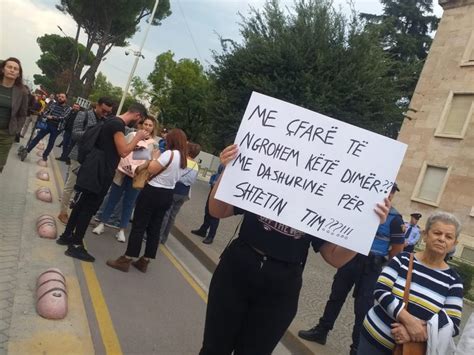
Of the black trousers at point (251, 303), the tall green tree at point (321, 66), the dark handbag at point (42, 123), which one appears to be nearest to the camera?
the black trousers at point (251, 303)

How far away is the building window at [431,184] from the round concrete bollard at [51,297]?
59.0 feet

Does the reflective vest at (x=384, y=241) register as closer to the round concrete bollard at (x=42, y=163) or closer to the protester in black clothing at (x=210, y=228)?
the protester in black clothing at (x=210, y=228)

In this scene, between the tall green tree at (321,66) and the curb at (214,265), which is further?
the tall green tree at (321,66)

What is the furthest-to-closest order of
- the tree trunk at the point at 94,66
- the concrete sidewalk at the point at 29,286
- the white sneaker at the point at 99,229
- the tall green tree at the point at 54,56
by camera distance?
the tall green tree at the point at 54,56
the tree trunk at the point at 94,66
the white sneaker at the point at 99,229
the concrete sidewalk at the point at 29,286

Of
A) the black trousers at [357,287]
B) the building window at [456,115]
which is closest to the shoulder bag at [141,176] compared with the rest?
the black trousers at [357,287]

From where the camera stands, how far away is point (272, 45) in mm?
18250

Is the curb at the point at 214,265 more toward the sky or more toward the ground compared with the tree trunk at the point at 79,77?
more toward the ground

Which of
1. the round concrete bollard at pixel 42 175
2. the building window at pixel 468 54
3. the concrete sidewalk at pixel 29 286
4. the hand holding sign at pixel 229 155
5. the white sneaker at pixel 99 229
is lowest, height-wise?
the concrete sidewalk at pixel 29 286

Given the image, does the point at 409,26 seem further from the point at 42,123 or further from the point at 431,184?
the point at 42,123

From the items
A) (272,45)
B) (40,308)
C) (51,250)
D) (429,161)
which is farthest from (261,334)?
(429,161)

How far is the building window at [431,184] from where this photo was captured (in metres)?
19.5

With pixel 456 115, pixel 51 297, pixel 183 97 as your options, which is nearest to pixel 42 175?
pixel 51 297

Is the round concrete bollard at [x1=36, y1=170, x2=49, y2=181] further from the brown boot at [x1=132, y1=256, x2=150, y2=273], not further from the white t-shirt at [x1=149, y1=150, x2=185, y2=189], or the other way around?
the white t-shirt at [x1=149, y1=150, x2=185, y2=189]

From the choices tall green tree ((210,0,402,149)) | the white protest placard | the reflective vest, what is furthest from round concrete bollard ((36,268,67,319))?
tall green tree ((210,0,402,149))
